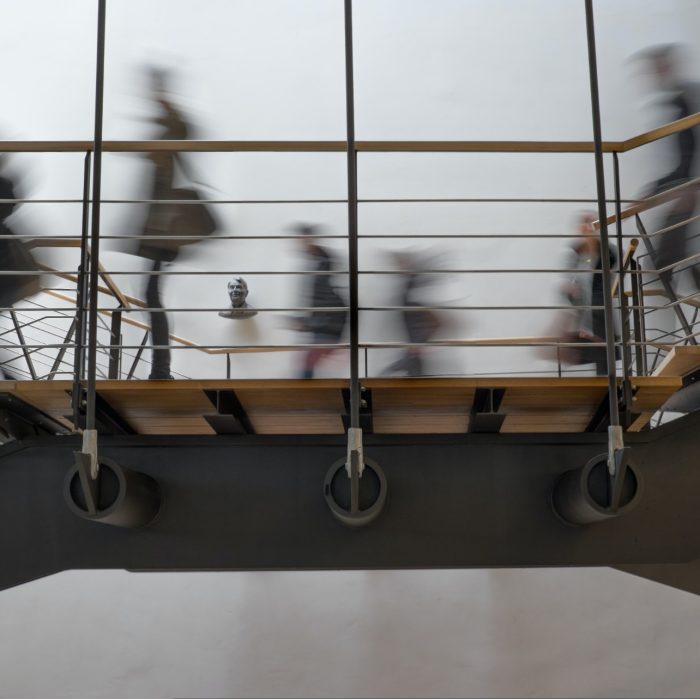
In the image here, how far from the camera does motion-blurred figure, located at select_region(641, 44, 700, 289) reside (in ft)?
10.3

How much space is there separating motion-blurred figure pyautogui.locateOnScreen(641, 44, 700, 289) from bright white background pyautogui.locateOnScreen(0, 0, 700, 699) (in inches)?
76.9

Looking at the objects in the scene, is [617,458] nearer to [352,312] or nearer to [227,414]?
[352,312]

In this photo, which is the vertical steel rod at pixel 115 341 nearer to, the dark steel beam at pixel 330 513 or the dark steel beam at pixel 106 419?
the dark steel beam at pixel 106 419

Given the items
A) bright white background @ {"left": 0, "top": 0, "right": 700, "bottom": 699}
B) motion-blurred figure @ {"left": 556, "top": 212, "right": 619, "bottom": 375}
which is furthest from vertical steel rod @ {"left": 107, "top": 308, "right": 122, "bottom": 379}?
bright white background @ {"left": 0, "top": 0, "right": 700, "bottom": 699}

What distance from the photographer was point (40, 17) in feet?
21.1

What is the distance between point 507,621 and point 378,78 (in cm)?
400

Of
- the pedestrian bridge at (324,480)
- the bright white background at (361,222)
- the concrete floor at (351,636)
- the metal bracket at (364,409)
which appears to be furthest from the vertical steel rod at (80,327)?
the concrete floor at (351,636)

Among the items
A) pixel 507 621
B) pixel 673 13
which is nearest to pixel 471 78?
pixel 673 13

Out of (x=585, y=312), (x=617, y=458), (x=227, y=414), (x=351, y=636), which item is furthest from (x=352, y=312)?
(x=351, y=636)

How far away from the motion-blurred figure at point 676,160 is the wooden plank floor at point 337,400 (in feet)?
1.85

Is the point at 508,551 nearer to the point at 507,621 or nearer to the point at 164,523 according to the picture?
the point at 164,523

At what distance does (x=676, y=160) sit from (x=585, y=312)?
71cm

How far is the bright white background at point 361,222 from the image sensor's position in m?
5.50

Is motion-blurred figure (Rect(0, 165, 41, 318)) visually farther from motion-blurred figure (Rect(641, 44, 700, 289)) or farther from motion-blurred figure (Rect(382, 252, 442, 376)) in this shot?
motion-blurred figure (Rect(641, 44, 700, 289))
